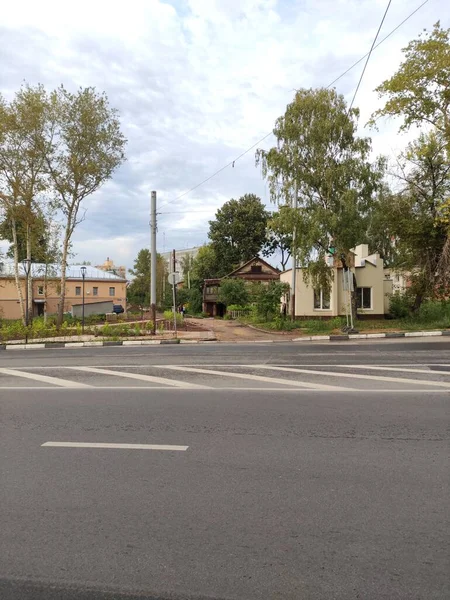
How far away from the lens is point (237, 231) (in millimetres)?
59594

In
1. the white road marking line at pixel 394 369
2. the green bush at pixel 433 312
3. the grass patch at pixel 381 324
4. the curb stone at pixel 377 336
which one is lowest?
the white road marking line at pixel 394 369

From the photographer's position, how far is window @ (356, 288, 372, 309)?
29.5 m

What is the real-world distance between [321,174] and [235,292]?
18.4 m

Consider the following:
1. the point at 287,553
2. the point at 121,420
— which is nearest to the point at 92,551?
the point at 287,553

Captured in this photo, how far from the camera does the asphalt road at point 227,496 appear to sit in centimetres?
280

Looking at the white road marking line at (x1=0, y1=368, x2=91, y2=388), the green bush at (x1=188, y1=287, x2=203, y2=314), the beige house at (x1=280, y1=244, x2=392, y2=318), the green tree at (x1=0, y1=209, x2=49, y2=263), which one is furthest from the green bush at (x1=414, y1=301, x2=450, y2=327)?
the green bush at (x1=188, y1=287, x2=203, y2=314)

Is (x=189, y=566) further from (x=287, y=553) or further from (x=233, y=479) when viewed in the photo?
(x=233, y=479)

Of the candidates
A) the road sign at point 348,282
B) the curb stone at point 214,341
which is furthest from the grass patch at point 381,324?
the road sign at point 348,282

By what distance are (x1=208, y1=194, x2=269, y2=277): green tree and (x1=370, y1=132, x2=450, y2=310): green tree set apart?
34505 millimetres

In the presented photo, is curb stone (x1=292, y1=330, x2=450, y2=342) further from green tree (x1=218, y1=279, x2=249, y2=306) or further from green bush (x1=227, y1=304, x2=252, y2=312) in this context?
green tree (x1=218, y1=279, x2=249, y2=306)

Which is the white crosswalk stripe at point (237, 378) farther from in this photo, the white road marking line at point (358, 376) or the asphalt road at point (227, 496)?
the asphalt road at point (227, 496)

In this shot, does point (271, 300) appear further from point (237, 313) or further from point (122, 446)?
point (122, 446)

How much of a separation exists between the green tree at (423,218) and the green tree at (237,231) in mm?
34505

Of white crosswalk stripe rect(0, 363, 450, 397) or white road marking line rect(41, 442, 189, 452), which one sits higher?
white crosswalk stripe rect(0, 363, 450, 397)
